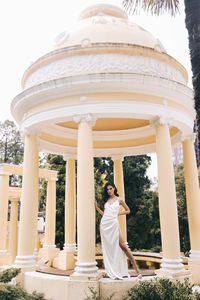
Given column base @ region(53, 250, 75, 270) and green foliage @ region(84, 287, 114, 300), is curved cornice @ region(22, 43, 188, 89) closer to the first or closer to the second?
green foliage @ region(84, 287, 114, 300)

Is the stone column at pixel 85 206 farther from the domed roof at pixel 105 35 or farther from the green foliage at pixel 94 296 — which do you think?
the domed roof at pixel 105 35

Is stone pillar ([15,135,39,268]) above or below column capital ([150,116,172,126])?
below

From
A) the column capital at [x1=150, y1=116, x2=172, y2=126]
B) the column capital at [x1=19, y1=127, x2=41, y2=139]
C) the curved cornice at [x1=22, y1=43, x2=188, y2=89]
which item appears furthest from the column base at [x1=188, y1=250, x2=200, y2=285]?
the column capital at [x1=19, y1=127, x2=41, y2=139]

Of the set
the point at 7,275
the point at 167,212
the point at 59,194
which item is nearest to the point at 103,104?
the point at 167,212

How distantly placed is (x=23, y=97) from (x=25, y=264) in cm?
724

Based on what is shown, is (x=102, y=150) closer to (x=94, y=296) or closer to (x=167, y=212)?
(x=167, y=212)

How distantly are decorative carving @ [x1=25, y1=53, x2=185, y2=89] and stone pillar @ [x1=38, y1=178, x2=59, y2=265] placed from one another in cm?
1065

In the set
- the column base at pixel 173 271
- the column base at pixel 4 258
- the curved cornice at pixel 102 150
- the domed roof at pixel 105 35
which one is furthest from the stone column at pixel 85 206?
the column base at pixel 4 258

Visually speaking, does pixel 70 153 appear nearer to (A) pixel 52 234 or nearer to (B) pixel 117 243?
(A) pixel 52 234

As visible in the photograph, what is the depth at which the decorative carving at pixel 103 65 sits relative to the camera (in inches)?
470

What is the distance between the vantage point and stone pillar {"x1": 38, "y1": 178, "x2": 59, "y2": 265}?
19.6 meters

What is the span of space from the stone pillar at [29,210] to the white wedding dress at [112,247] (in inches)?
139

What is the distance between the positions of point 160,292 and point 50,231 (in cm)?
1340

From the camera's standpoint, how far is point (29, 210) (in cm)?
1238
